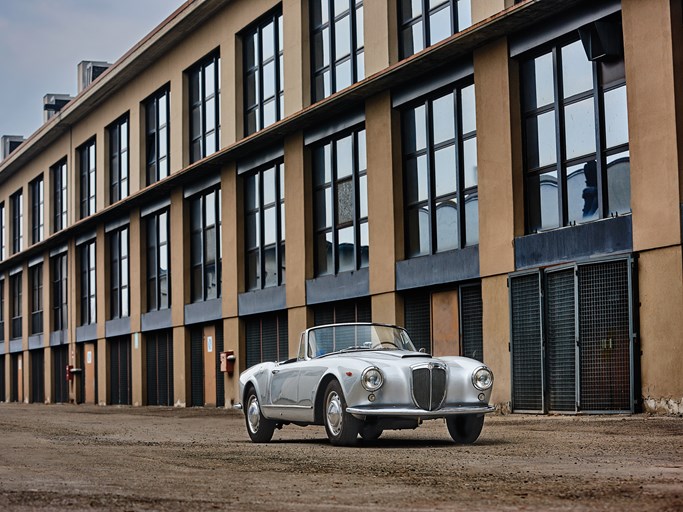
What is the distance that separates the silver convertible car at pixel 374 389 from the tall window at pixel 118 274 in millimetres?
27527

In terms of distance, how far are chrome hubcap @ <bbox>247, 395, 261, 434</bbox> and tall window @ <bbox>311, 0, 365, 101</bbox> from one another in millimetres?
12901

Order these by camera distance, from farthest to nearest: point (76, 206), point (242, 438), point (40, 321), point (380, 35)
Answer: point (40, 321) < point (76, 206) < point (380, 35) < point (242, 438)

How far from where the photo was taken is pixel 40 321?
169 feet

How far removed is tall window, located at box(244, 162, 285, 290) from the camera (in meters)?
30.6

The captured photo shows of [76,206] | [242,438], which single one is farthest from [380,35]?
[76,206]

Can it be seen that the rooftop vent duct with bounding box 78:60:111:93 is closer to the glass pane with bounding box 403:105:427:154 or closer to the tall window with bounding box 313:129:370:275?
the tall window with bounding box 313:129:370:275

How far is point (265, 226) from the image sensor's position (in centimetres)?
3147

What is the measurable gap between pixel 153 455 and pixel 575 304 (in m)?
9.00

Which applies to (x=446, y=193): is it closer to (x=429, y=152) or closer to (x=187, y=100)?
(x=429, y=152)

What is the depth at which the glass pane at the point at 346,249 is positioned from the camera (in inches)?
1060

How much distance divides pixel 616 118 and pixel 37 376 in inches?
1509

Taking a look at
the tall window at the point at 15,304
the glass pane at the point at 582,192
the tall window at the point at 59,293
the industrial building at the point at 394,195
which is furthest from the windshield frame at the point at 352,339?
the tall window at the point at 15,304

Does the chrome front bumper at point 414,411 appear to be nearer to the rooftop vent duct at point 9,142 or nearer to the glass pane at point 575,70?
the glass pane at point 575,70

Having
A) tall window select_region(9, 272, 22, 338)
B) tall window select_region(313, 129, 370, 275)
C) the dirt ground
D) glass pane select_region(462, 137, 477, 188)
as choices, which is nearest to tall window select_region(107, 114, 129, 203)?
tall window select_region(9, 272, 22, 338)
